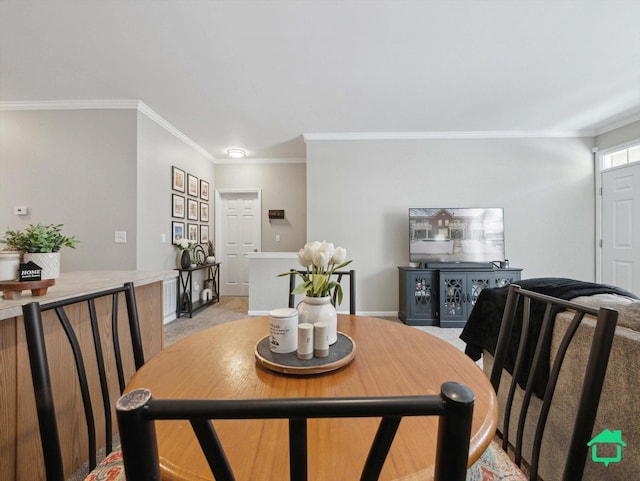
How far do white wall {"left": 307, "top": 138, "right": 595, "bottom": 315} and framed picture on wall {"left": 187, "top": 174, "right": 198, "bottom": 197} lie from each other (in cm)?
183

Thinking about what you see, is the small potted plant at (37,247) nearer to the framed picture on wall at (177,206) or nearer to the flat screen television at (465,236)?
the framed picture on wall at (177,206)

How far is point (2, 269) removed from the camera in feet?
3.91

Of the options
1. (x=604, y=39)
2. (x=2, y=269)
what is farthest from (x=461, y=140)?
(x=2, y=269)

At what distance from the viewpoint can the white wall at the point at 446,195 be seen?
3.81 metres

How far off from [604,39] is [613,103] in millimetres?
1433

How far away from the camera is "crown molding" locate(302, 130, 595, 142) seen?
3.80 meters

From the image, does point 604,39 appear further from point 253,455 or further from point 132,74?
point 132,74

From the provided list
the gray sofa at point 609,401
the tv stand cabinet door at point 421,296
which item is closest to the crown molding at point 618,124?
the tv stand cabinet door at point 421,296

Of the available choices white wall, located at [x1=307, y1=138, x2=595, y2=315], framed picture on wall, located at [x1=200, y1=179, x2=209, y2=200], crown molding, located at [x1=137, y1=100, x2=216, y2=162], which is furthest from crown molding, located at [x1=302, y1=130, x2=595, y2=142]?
framed picture on wall, located at [x1=200, y1=179, x2=209, y2=200]

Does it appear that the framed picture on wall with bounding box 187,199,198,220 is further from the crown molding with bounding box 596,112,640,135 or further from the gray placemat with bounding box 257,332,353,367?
the crown molding with bounding box 596,112,640,135

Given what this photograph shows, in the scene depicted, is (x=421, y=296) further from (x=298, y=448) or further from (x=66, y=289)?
(x=298, y=448)

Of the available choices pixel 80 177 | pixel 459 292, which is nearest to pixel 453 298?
pixel 459 292

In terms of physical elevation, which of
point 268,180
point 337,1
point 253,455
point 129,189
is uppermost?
point 337,1

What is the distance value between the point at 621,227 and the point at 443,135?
7.94ft
